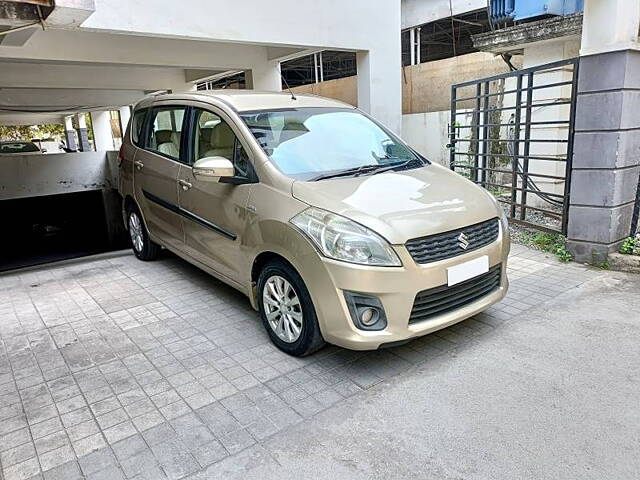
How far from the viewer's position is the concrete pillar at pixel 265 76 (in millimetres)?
8820

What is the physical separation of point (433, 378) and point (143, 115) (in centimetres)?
405

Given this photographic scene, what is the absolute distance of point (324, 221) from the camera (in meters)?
2.92

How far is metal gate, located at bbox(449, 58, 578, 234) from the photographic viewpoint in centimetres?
570

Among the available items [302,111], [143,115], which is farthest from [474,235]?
[143,115]

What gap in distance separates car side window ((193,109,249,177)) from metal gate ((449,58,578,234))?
3.43 m

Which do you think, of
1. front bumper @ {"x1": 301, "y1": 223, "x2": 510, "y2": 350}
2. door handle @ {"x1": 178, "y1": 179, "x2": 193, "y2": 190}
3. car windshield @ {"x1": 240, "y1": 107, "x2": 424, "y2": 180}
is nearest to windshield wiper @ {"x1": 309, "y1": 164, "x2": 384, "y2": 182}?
car windshield @ {"x1": 240, "y1": 107, "x2": 424, "y2": 180}

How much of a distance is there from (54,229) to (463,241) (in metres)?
15.7

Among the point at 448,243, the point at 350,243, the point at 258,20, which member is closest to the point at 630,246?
the point at 448,243

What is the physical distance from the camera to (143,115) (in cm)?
522

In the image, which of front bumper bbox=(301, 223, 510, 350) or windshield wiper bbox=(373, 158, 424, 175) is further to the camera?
windshield wiper bbox=(373, 158, 424, 175)

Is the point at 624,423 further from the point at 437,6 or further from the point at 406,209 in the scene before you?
the point at 437,6

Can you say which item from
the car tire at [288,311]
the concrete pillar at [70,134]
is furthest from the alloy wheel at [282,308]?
the concrete pillar at [70,134]

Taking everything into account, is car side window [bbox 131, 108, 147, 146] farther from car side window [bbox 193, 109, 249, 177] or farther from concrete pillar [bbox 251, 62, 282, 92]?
concrete pillar [bbox 251, 62, 282, 92]

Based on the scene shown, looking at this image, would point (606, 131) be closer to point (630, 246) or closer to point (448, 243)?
point (630, 246)
